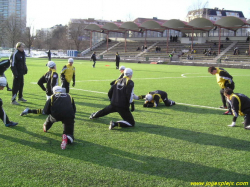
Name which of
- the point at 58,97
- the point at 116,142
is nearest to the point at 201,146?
the point at 116,142

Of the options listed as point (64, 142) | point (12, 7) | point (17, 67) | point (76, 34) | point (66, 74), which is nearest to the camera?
point (64, 142)

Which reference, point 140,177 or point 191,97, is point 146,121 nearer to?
point 140,177

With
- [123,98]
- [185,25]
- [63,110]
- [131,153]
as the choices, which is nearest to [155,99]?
[123,98]

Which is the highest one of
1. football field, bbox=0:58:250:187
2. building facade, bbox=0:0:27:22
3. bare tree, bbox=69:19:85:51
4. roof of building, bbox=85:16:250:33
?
building facade, bbox=0:0:27:22

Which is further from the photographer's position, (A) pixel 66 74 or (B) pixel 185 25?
(B) pixel 185 25

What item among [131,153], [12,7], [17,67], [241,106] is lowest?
[131,153]

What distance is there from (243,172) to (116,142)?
246 cm

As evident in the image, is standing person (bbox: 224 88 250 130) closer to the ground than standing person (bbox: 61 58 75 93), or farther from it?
closer to the ground

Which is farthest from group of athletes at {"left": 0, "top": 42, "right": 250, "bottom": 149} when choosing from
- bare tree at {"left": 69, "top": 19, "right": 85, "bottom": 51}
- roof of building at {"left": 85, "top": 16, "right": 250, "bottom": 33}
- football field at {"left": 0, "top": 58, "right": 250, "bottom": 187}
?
bare tree at {"left": 69, "top": 19, "right": 85, "bottom": 51}

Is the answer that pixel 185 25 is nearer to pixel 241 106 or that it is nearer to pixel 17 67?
pixel 17 67

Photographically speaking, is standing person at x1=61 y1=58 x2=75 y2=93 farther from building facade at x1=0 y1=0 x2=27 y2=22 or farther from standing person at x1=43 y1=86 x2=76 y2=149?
building facade at x1=0 y1=0 x2=27 y2=22

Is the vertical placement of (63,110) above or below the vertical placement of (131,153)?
above

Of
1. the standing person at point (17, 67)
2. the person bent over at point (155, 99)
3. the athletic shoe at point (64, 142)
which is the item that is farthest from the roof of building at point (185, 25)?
the athletic shoe at point (64, 142)

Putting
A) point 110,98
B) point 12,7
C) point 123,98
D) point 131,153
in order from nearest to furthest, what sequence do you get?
point 131,153 < point 123,98 < point 110,98 < point 12,7
